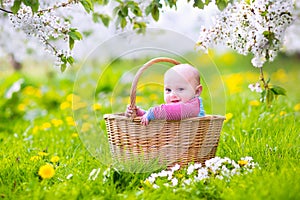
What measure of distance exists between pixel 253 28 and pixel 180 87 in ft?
1.55

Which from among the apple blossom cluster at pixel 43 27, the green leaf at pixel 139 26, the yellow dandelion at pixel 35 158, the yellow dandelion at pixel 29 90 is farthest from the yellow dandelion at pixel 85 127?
the yellow dandelion at pixel 29 90

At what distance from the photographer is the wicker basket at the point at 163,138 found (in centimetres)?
221

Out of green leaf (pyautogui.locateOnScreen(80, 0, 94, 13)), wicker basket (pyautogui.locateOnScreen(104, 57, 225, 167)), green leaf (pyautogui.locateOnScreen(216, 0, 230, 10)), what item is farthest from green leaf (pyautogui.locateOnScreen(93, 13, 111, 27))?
green leaf (pyautogui.locateOnScreen(216, 0, 230, 10))

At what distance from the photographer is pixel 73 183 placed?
2.04 meters

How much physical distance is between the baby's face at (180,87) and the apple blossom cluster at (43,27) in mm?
532

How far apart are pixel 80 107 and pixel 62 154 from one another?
364mm

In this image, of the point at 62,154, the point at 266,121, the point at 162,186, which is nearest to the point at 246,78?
the point at 266,121

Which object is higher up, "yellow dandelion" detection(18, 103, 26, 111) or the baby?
the baby

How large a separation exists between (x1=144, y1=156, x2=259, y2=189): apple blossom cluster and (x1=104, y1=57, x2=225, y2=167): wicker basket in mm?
86

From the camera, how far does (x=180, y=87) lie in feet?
7.72

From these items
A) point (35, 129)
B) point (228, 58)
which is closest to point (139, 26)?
point (35, 129)

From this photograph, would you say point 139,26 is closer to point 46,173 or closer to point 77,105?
point 77,105

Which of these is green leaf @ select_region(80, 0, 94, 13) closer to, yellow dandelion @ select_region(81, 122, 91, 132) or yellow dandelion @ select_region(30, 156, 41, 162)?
yellow dandelion @ select_region(81, 122, 91, 132)

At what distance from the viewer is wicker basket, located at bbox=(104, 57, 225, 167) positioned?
221 centimetres
